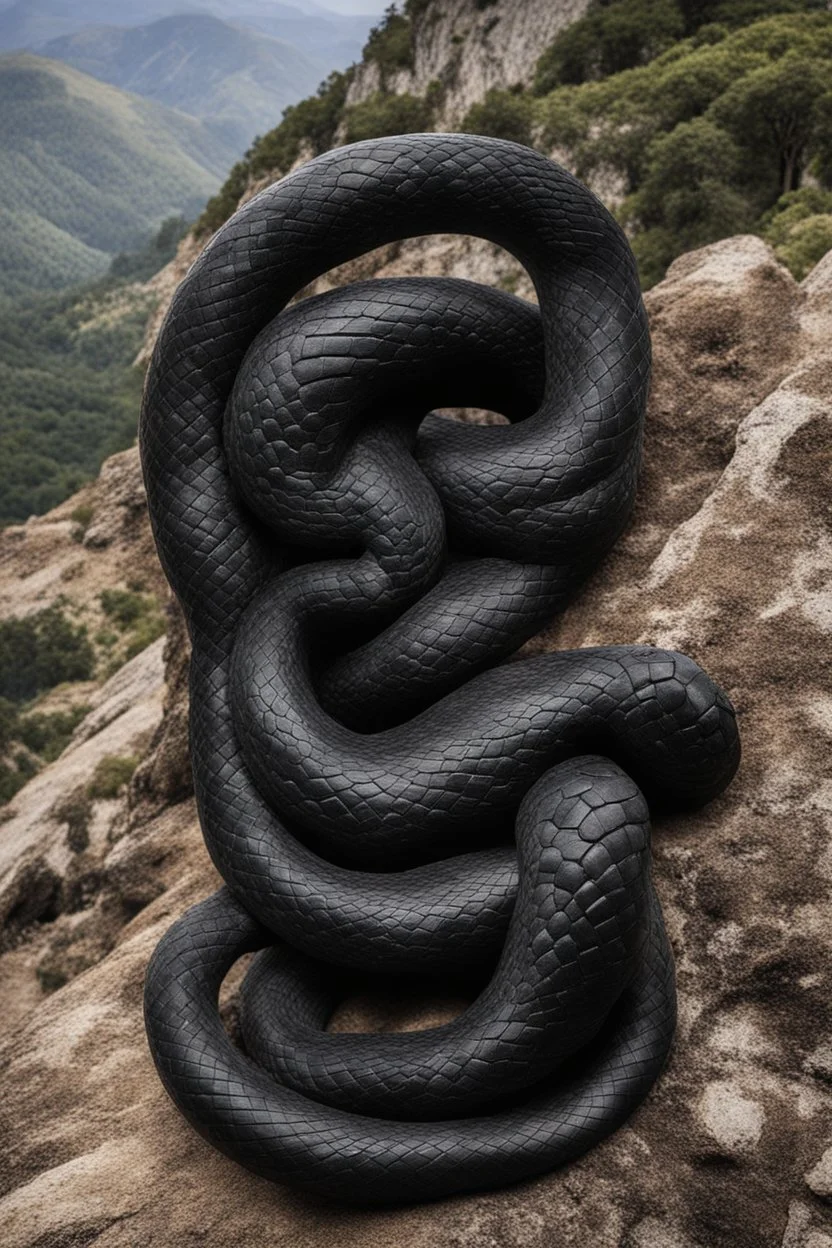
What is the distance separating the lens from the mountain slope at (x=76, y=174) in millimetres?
127750

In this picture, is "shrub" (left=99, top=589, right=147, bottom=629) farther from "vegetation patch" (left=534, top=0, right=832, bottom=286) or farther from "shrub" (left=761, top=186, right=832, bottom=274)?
"shrub" (left=761, top=186, right=832, bottom=274)

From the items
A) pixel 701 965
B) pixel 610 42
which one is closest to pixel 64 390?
pixel 610 42

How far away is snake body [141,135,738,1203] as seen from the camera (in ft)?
8.98

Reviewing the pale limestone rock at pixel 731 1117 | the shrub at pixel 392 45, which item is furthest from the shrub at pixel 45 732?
the shrub at pixel 392 45

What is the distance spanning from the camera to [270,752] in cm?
307

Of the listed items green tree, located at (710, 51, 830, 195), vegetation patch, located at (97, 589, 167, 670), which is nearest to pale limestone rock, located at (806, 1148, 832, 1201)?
green tree, located at (710, 51, 830, 195)

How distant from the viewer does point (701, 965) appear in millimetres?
2959

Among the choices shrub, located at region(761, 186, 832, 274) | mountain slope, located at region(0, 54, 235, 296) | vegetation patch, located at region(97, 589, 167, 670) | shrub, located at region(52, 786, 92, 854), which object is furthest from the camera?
mountain slope, located at region(0, 54, 235, 296)

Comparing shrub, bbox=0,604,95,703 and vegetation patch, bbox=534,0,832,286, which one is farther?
shrub, bbox=0,604,95,703

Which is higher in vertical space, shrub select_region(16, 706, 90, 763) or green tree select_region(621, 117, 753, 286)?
green tree select_region(621, 117, 753, 286)

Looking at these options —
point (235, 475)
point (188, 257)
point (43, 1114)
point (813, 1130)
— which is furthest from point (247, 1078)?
point (188, 257)

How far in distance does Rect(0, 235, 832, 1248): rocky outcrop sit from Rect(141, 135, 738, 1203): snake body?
142 mm

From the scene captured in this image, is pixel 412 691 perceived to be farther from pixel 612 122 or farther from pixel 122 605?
pixel 612 122

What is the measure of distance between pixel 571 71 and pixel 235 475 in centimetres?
3174
